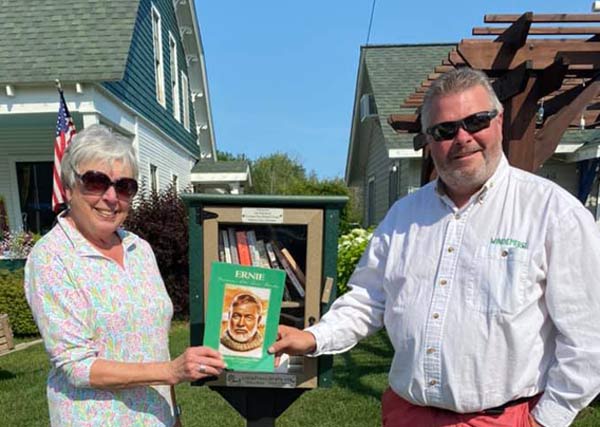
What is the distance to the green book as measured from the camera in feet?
5.44

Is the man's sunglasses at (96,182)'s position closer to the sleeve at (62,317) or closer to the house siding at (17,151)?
the sleeve at (62,317)

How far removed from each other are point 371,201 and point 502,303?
40.1 ft

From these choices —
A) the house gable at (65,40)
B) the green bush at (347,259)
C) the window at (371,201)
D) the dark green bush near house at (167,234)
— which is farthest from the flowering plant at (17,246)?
the window at (371,201)

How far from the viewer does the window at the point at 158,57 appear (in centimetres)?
1051

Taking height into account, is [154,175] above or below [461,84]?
below

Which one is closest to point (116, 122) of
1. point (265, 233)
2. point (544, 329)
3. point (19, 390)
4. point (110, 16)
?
point (110, 16)

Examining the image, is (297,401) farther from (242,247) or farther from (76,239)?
(76,239)

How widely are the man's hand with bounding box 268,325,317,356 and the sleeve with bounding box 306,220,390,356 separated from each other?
0.10 feet

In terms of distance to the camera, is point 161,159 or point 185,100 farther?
point 185,100

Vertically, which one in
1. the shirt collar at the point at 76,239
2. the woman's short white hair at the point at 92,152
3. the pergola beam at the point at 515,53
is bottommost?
the shirt collar at the point at 76,239

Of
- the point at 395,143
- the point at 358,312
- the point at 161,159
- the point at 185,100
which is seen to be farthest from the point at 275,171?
the point at 358,312

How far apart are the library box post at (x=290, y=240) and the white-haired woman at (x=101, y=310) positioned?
0.28 meters

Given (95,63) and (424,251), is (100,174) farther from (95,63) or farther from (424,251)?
(95,63)

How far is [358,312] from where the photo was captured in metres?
1.86
